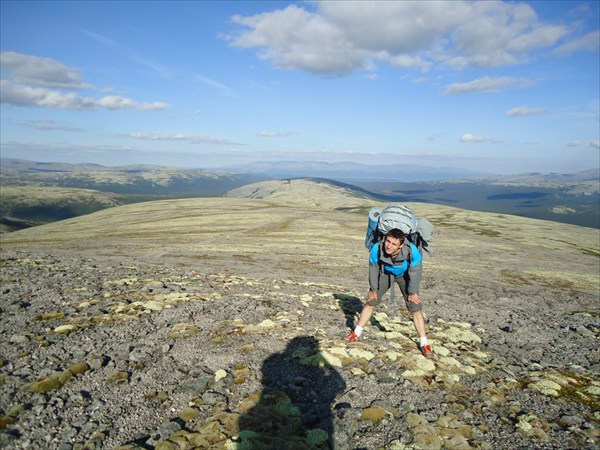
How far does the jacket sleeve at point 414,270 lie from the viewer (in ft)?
36.2

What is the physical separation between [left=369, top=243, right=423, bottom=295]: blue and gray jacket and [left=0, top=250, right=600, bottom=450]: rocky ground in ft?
8.23

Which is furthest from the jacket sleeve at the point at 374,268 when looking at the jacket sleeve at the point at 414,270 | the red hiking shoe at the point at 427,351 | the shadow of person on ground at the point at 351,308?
the shadow of person on ground at the point at 351,308

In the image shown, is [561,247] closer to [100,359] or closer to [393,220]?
[393,220]

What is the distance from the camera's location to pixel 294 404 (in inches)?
343

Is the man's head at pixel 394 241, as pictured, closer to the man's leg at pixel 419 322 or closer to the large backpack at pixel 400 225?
the large backpack at pixel 400 225

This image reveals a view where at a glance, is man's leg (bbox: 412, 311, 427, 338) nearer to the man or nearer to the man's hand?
the man

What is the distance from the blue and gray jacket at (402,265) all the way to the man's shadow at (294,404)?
3517 mm

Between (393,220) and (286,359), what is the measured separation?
5.59 m

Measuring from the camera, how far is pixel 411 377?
10.1 metres

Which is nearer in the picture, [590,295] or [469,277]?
[590,295]

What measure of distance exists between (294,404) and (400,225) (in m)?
5.91

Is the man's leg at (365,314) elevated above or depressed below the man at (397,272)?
below

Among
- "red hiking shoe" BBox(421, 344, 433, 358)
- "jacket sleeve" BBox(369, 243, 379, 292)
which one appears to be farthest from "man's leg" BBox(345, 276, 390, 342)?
"red hiking shoe" BBox(421, 344, 433, 358)

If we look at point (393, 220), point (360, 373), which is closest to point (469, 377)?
point (360, 373)
